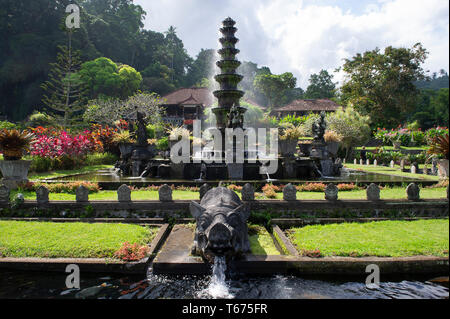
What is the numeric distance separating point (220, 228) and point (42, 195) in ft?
19.4

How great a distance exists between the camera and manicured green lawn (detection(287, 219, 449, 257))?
16.3 feet

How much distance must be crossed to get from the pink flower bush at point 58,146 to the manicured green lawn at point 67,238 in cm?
1051

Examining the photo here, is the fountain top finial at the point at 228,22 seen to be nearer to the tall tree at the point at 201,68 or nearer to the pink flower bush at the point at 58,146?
the pink flower bush at the point at 58,146

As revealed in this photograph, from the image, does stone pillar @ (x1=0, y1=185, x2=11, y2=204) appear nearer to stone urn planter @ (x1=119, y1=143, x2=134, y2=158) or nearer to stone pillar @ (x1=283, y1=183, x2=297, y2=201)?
stone pillar @ (x1=283, y1=183, x2=297, y2=201)

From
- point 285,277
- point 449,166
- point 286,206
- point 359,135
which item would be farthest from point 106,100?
point 449,166

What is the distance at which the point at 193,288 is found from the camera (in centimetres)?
460

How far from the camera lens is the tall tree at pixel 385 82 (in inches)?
1448

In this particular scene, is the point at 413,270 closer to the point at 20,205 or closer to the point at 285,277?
the point at 285,277

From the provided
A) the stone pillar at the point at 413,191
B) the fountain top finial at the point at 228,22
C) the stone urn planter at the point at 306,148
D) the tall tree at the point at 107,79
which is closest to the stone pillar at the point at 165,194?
the stone pillar at the point at 413,191

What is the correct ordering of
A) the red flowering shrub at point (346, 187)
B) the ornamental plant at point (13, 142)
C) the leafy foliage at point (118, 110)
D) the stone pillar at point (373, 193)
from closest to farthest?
the stone pillar at point (373, 193) < the ornamental plant at point (13, 142) < the red flowering shrub at point (346, 187) < the leafy foliage at point (118, 110)

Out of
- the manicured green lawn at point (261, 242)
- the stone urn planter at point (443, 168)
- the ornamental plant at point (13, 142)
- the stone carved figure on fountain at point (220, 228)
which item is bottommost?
the manicured green lawn at point (261, 242)

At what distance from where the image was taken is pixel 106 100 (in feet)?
121
